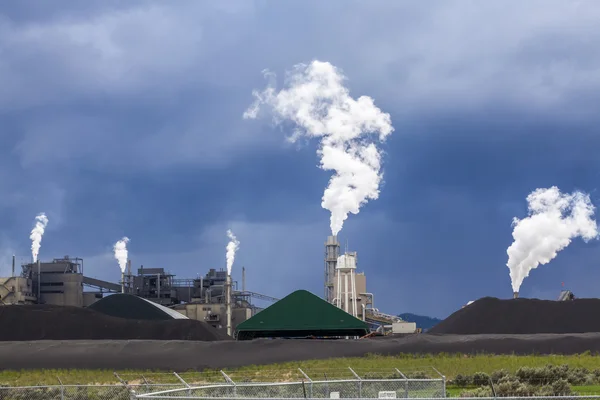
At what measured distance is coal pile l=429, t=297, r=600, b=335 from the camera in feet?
257

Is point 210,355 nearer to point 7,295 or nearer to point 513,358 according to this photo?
point 513,358

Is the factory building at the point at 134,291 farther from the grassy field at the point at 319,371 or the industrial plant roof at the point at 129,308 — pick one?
the grassy field at the point at 319,371

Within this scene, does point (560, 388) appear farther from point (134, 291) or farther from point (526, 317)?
point (134, 291)

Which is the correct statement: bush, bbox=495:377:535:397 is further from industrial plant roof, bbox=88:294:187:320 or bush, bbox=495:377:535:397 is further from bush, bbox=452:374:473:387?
industrial plant roof, bbox=88:294:187:320

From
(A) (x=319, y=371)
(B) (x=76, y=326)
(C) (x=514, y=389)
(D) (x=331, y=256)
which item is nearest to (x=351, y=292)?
(D) (x=331, y=256)

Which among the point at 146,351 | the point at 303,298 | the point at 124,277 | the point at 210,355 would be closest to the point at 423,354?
the point at 210,355

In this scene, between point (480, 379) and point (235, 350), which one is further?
point (235, 350)

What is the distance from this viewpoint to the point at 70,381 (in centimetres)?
4553

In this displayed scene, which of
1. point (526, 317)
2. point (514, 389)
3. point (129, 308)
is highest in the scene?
point (129, 308)

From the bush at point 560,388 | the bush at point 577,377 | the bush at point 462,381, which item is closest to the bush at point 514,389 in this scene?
the bush at point 560,388

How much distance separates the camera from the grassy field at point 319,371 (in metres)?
43.6

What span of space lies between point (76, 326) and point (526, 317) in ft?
135

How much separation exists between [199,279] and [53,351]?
66.7 metres

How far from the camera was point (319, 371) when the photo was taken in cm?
4634
